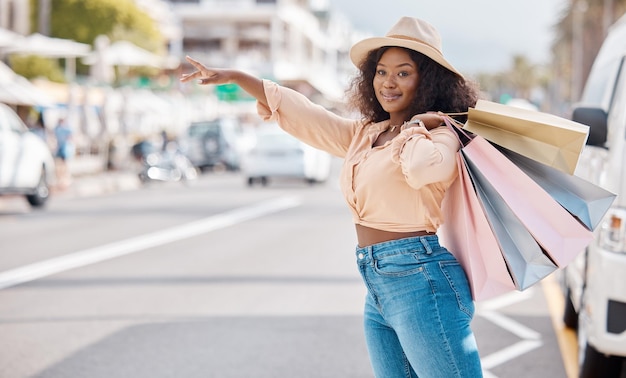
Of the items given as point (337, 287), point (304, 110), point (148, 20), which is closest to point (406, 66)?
point (304, 110)

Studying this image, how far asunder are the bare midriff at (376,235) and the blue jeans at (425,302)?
0.09 ft

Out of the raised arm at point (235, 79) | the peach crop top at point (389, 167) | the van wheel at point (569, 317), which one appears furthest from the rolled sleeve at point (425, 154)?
the van wheel at point (569, 317)

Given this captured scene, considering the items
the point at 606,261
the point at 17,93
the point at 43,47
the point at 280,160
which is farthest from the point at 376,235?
the point at 43,47

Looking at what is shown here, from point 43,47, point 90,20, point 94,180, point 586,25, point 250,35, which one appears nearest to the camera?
point 43,47

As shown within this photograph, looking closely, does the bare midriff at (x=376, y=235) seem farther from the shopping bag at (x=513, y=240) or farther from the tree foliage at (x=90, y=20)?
the tree foliage at (x=90, y=20)

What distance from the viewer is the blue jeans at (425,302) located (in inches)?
138

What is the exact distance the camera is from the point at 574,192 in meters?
3.57

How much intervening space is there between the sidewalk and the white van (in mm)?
18955

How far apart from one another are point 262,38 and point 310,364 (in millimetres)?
113009

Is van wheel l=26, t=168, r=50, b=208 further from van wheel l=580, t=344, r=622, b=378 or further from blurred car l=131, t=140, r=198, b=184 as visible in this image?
van wheel l=580, t=344, r=622, b=378

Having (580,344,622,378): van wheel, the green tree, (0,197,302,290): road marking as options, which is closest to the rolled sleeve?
(580,344,622,378): van wheel

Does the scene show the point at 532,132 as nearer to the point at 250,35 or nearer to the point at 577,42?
the point at 577,42

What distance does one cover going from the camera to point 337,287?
34.3ft

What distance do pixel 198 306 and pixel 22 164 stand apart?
1048 cm
